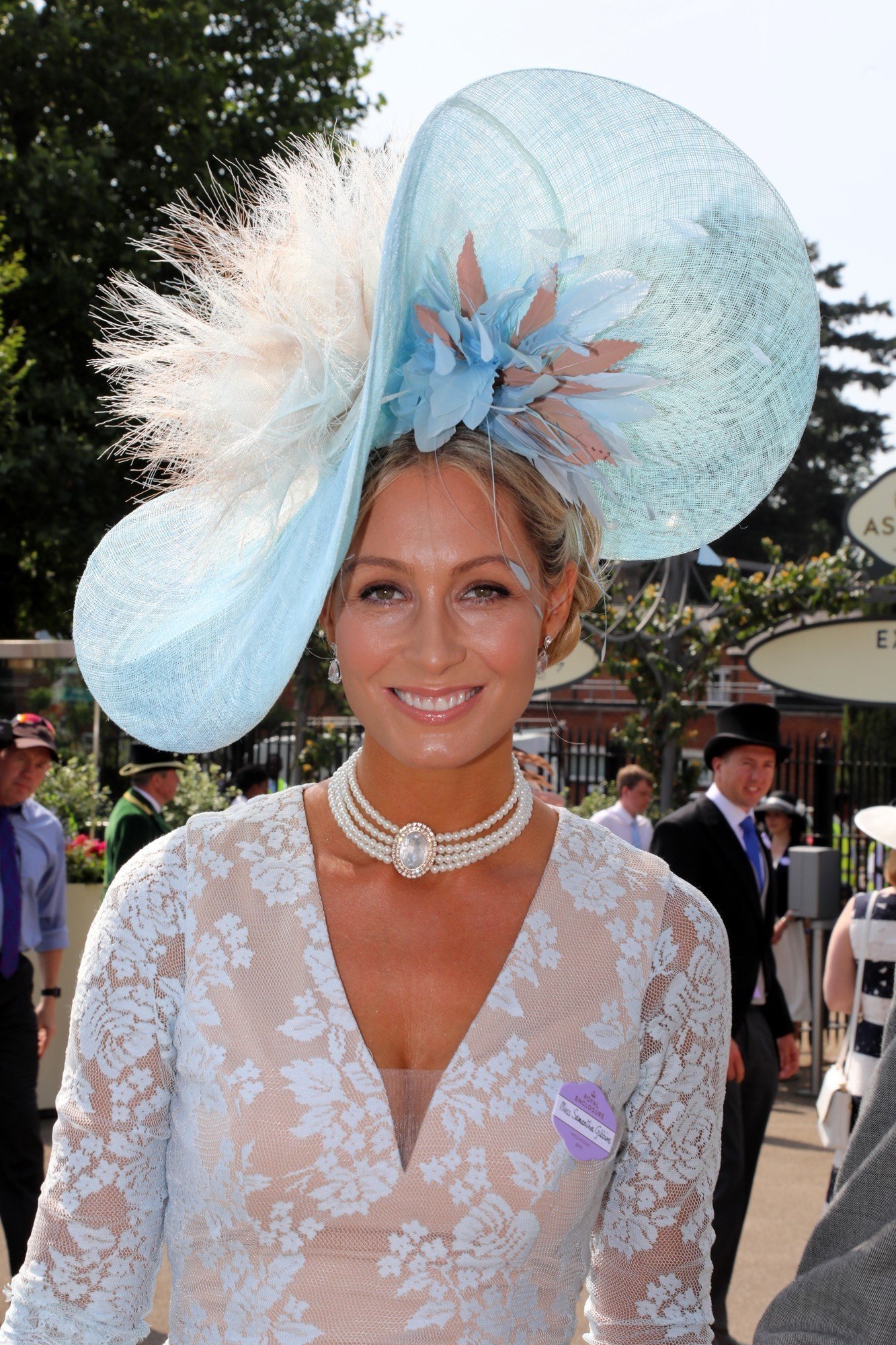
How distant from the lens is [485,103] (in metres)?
1.61

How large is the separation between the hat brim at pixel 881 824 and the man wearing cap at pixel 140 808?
320 centimetres

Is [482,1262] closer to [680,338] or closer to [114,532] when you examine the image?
[114,532]

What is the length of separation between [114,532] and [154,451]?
0.45ft

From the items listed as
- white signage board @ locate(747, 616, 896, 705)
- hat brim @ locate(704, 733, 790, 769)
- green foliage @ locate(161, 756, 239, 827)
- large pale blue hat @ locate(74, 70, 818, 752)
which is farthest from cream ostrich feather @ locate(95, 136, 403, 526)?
green foliage @ locate(161, 756, 239, 827)

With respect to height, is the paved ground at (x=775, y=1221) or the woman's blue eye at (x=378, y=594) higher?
the woman's blue eye at (x=378, y=594)

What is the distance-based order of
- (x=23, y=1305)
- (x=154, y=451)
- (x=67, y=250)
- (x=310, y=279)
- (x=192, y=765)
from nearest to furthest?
1. (x=23, y=1305)
2. (x=310, y=279)
3. (x=154, y=451)
4. (x=192, y=765)
5. (x=67, y=250)

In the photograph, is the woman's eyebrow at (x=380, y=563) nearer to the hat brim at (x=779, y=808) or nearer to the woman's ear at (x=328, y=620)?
the woman's ear at (x=328, y=620)

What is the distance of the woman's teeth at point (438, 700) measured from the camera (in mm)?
1666

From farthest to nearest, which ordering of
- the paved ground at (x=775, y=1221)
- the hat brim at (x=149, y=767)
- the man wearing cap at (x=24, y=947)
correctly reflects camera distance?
the hat brim at (x=149, y=767), the paved ground at (x=775, y=1221), the man wearing cap at (x=24, y=947)

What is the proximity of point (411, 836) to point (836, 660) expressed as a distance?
6570 millimetres

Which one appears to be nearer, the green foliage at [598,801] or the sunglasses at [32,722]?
the sunglasses at [32,722]

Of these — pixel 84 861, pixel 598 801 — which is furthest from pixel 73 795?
pixel 598 801

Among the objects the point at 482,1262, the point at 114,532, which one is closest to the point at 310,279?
the point at 114,532

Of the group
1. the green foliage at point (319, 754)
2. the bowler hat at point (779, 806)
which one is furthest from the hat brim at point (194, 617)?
the green foliage at point (319, 754)
